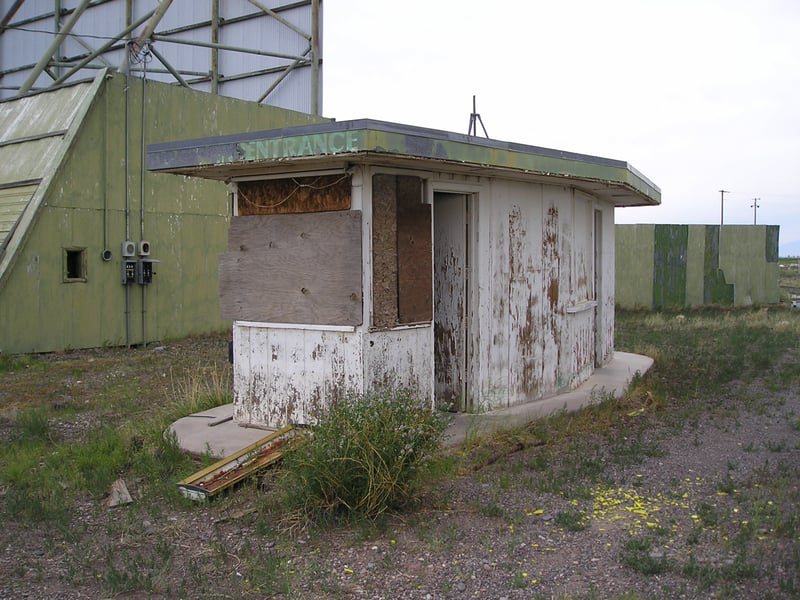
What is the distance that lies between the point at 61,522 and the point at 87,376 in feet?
21.2

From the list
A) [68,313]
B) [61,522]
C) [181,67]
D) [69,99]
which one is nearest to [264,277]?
[61,522]

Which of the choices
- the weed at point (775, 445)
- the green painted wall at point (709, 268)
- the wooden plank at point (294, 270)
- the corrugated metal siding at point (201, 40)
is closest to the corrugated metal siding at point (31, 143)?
the corrugated metal siding at point (201, 40)

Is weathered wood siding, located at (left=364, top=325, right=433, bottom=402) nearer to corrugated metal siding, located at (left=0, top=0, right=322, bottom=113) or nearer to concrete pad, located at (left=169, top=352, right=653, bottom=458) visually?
concrete pad, located at (left=169, top=352, right=653, bottom=458)

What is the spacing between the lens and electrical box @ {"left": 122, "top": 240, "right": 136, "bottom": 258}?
47.2 feet

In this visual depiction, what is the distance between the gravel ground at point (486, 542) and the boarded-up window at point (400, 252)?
1349mm

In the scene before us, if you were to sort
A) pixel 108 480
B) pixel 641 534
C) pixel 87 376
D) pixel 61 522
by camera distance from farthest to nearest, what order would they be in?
pixel 87 376
pixel 108 480
pixel 61 522
pixel 641 534

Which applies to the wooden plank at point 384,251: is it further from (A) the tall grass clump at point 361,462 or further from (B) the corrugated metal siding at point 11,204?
(B) the corrugated metal siding at point 11,204

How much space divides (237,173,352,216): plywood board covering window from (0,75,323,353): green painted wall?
7329 mm

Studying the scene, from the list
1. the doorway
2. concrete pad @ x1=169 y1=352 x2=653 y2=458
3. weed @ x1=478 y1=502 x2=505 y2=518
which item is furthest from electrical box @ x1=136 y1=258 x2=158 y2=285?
weed @ x1=478 y1=502 x2=505 y2=518

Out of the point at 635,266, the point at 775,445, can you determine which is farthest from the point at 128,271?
the point at 635,266

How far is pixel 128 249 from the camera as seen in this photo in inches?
567

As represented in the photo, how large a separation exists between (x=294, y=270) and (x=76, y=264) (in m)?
8.44

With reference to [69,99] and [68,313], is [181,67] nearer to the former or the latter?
[69,99]

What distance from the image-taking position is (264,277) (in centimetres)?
719
